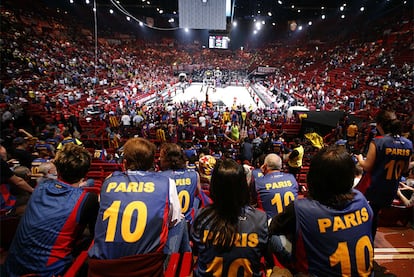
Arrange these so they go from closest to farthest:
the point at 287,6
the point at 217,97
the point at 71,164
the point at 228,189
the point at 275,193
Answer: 1. the point at 228,189
2. the point at 71,164
3. the point at 275,193
4. the point at 217,97
5. the point at 287,6

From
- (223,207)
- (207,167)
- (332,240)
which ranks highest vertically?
(223,207)

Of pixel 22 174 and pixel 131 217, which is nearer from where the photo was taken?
pixel 131 217

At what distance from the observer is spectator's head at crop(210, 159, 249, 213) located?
63.0 inches

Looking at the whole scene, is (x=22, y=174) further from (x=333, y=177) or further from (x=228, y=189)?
(x=333, y=177)

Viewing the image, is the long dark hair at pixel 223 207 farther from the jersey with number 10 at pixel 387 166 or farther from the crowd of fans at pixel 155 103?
the jersey with number 10 at pixel 387 166

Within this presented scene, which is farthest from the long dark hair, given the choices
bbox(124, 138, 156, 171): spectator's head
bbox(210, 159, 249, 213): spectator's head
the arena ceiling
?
the arena ceiling

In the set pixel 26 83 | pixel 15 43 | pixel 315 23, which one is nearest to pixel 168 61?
pixel 315 23

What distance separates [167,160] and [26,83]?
16.8 m

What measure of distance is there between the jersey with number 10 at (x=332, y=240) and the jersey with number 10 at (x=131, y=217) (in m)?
0.92

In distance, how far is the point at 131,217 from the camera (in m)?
1.72

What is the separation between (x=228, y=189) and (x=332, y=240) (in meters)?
0.67

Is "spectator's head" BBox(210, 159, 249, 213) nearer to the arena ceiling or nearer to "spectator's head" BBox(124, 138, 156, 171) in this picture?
"spectator's head" BBox(124, 138, 156, 171)

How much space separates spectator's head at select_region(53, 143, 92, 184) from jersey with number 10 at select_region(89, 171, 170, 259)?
1.13ft

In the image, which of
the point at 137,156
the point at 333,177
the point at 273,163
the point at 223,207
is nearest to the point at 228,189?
the point at 223,207
